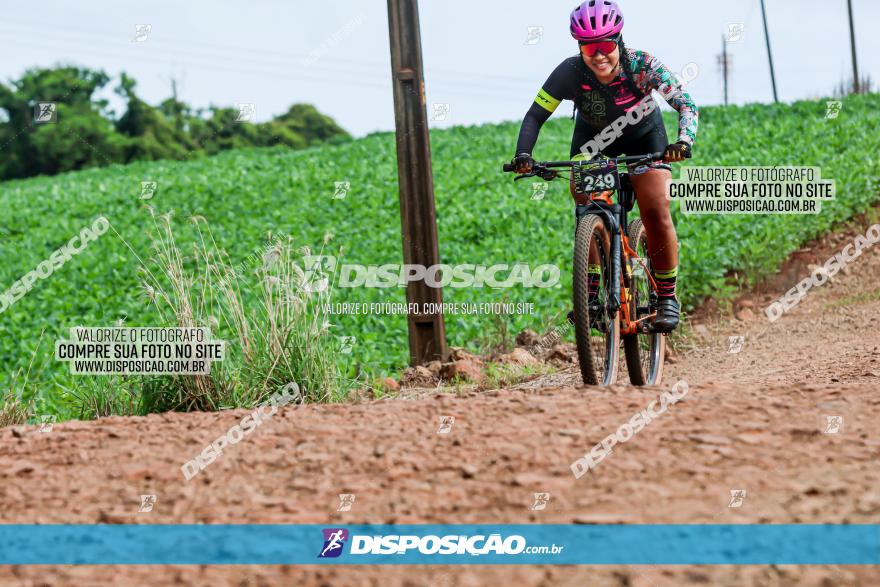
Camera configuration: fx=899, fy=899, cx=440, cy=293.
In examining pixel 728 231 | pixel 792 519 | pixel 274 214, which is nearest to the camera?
pixel 792 519

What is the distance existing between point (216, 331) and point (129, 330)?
59 cm

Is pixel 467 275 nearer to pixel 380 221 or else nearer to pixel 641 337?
pixel 380 221

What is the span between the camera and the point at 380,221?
17.8 meters

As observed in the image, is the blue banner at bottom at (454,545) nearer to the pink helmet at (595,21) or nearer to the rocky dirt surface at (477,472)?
the rocky dirt surface at (477,472)

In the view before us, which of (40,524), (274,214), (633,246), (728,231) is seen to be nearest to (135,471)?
(40,524)

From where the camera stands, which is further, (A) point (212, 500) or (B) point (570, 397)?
(B) point (570, 397)

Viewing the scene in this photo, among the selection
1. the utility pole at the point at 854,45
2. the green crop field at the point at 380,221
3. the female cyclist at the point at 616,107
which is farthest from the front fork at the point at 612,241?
the utility pole at the point at 854,45

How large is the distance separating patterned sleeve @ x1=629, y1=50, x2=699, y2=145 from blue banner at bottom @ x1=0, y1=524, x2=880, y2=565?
11.4ft

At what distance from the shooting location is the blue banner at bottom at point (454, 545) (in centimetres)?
291

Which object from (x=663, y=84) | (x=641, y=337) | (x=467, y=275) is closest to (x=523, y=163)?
(x=663, y=84)

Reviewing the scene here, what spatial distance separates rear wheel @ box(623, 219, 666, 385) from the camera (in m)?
6.52

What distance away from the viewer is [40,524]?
11.9 feet

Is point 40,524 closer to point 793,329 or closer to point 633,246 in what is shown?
point 633,246

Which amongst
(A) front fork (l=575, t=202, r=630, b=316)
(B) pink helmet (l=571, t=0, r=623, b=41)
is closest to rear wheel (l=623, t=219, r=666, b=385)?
(A) front fork (l=575, t=202, r=630, b=316)
